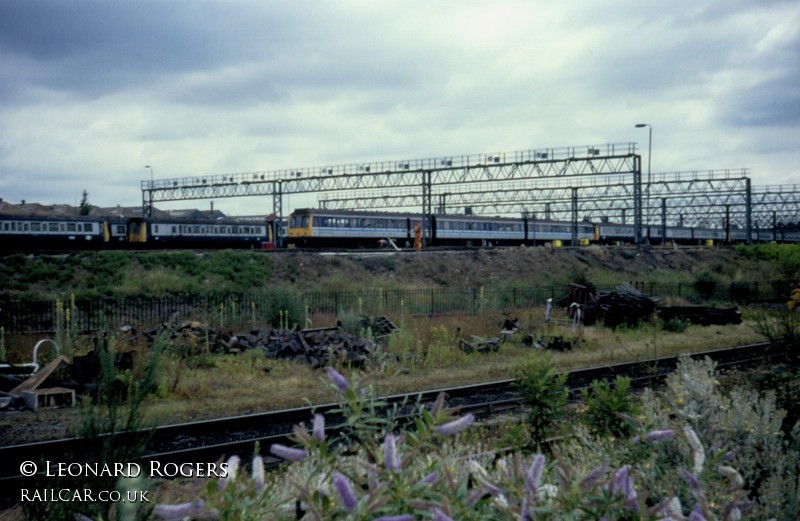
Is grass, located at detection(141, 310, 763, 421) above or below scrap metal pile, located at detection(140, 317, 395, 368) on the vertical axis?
below

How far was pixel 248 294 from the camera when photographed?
72.6ft

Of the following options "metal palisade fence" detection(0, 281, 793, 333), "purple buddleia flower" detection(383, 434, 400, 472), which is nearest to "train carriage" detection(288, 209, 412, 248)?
"metal palisade fence" detection(0, 281, 793, 333)

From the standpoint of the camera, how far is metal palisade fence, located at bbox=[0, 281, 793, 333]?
19.7m

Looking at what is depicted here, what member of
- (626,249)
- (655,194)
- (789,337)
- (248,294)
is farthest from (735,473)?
(655,194)

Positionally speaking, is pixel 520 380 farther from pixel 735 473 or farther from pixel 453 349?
pixel 453 349

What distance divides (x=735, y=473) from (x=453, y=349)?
549 inches

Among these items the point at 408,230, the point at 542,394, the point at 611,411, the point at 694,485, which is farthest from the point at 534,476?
the point at 408,230

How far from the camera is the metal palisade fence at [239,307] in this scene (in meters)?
19.7

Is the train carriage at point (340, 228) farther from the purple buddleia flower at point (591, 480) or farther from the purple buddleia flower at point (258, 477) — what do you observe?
the purple buddleia flower at point (591, 480)

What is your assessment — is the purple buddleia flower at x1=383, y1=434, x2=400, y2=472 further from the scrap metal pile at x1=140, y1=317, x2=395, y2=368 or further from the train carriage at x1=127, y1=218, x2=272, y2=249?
the train carriage at x1=127, y1=218, x2=272, y2=249

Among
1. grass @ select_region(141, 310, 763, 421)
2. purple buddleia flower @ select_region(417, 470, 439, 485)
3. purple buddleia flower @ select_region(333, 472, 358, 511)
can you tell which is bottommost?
grass @ select_region(141, 310, 763, 421)

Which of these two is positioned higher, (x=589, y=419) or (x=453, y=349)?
(x=589, y=419)

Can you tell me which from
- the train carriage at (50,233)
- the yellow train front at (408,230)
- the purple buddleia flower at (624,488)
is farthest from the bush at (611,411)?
the yellow train front at (408,230)

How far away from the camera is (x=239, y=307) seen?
70.6ft
